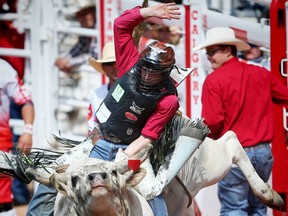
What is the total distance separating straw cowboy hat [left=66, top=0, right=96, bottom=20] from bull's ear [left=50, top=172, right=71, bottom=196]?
5141mm

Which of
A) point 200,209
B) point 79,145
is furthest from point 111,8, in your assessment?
point 79,145

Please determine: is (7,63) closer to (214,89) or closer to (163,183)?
(214,89)

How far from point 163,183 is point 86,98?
4.82 meters

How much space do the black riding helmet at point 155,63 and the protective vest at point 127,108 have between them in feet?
0.15

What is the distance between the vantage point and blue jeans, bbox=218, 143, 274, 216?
9.37m

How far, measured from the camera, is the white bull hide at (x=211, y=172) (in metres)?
7.94

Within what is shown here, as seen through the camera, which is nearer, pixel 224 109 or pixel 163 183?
pixel 163 183

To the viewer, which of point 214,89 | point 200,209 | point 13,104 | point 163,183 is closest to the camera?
point 163,183

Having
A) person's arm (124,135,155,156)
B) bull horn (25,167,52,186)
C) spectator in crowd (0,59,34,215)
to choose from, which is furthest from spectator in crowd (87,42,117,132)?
bull horn (25,167,52,186)

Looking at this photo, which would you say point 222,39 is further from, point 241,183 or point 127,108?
point 127,108

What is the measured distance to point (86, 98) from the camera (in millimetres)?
12109

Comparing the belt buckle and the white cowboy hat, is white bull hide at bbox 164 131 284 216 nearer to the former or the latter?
the white cowboy hat

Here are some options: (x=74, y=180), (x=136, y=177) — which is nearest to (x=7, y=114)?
(x=136, y=177)

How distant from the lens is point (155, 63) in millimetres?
7406
